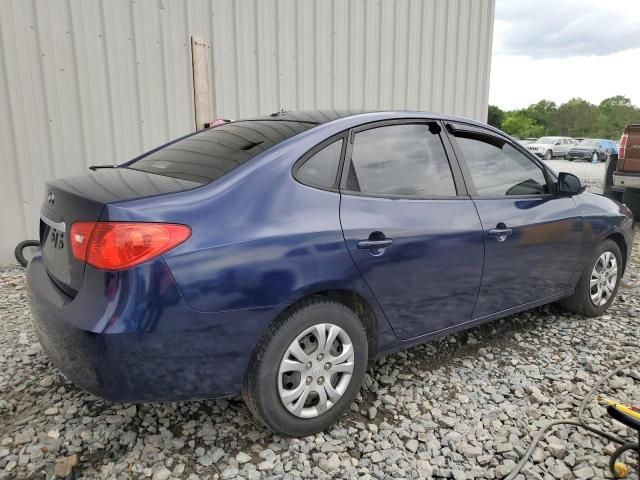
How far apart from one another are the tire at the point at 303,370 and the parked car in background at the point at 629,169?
6641 millimetres

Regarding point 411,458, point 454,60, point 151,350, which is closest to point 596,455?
point 411,458

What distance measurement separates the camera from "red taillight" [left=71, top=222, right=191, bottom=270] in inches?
70.9

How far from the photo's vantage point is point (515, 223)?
296 cm

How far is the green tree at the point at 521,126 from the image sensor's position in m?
74.9

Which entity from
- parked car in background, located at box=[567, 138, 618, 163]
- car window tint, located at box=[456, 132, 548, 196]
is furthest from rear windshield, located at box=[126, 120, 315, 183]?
parked car in background, located at box=[567, 138, 618, 163]

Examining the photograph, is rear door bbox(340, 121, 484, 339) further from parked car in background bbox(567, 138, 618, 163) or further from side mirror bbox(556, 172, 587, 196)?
parked car in background bbox(567, 138, 618, 163)

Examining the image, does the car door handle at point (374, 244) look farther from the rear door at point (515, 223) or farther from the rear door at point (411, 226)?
the rear door at point (515, 223)

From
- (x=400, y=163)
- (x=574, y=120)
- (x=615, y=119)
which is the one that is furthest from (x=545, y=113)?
(x=400, y=163)

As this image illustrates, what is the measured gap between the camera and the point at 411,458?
87.1 inches

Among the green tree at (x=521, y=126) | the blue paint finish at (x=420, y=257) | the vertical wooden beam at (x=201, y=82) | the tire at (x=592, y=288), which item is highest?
the green tree at (x=521, y=126)

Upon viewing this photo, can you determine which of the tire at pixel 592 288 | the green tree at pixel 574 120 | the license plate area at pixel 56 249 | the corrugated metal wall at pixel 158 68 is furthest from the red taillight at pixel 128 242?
the green tree at pixel 574 120

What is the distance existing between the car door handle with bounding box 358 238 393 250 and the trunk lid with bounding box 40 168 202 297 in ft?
2.56

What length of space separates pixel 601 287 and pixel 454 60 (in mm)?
4892

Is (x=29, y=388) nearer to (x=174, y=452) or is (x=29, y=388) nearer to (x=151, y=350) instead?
(x=174, y=452)
